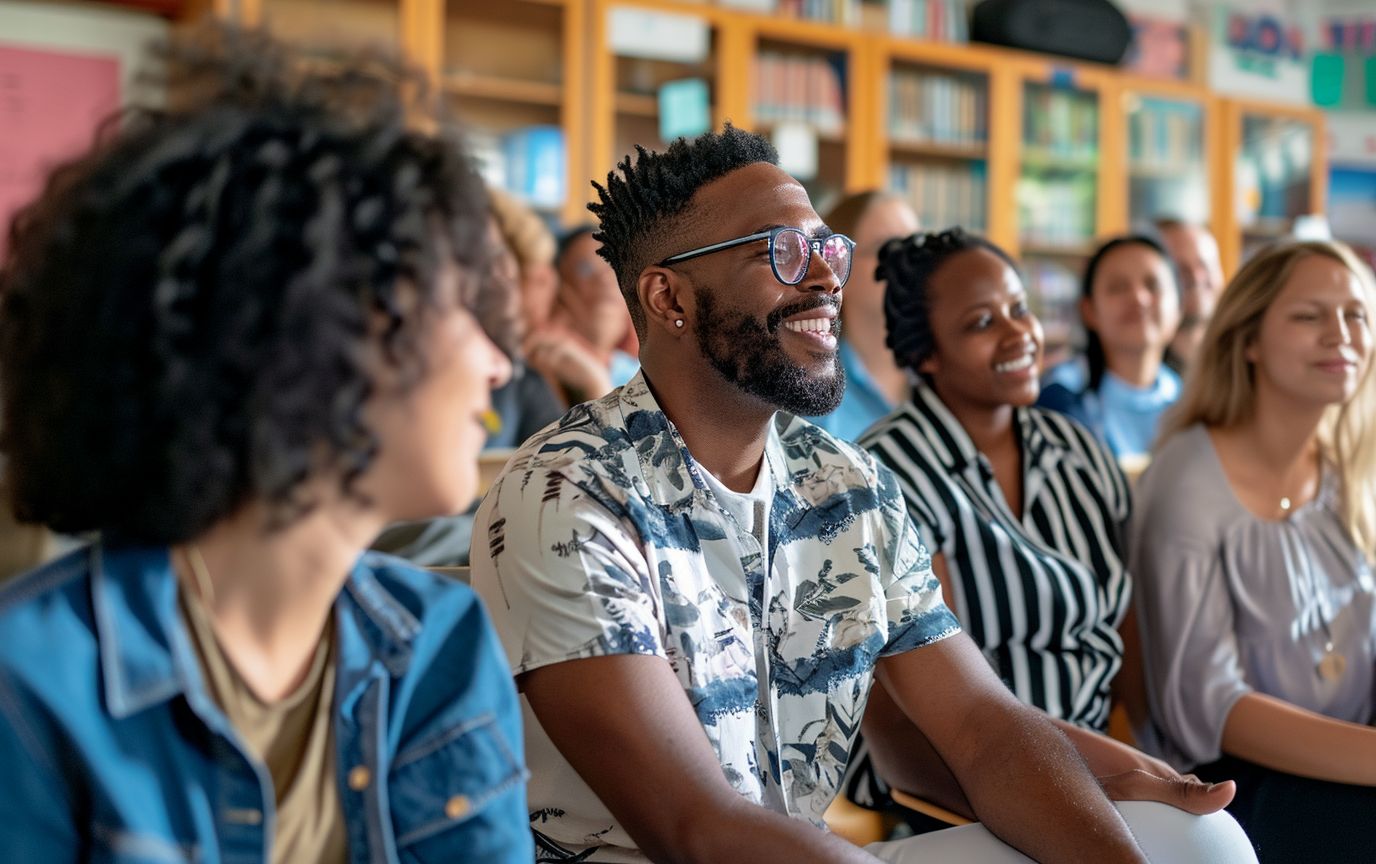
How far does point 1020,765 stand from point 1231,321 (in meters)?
1.20

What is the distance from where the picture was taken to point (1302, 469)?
2096 mm

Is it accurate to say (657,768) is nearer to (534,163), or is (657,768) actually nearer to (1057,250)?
(534,163)

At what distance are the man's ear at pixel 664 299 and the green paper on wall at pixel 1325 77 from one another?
6353mm

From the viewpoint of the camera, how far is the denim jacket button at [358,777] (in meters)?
0.87

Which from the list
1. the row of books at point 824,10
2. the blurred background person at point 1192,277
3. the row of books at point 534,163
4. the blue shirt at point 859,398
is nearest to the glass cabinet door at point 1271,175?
the blurred background person at point 1192,277

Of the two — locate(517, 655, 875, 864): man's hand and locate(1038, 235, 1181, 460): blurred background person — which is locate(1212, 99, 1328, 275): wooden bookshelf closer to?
locate(1038, 235, 1181, 460): blurred background person

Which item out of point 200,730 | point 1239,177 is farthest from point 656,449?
point 1239,177

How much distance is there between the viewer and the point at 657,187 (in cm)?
149

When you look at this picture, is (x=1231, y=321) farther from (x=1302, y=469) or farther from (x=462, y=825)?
(x=462, y=825)

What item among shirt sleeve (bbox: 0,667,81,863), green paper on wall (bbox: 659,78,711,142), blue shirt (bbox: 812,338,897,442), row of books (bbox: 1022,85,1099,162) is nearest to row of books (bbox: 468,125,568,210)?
green paper on wall (bbox: 659,78,711,142)

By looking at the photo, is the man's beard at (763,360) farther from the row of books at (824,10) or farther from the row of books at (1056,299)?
the row of books at (1056,299)

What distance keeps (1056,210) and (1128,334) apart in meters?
2.63

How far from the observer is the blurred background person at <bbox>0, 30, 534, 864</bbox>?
76 centimetres

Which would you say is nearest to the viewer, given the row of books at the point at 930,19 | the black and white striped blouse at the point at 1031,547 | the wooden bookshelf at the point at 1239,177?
the black and white striped blouse at the point at 1031,547
